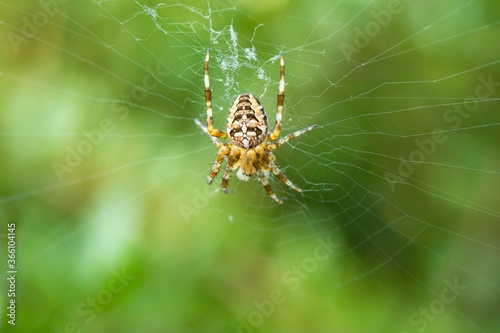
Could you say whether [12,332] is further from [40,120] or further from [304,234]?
[304,234]

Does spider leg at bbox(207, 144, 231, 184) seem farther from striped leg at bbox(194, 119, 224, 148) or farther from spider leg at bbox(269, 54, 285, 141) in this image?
spider leg at bbox(269, 54, 285, 141)

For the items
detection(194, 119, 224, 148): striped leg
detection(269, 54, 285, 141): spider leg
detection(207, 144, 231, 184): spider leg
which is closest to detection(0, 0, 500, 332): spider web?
detection(194, 119, 224, 148): striped leg

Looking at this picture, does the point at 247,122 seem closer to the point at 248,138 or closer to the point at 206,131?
the point at 248,138

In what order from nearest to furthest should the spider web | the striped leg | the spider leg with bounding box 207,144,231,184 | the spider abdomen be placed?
the spider web
the spider abdomen
the striped leg
the spider leg with bounding box 207,144,231,184

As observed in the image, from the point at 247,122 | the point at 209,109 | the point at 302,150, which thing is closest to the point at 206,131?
the point at 209,109

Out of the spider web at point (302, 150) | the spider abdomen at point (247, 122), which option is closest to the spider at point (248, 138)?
the spider abdomen at point (247, 122)

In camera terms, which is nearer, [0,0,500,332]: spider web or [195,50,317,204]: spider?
[0,0,500,332]: spider web

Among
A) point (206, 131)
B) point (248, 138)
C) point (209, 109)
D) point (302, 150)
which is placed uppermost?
point (209, 109)
